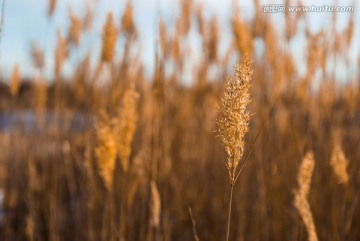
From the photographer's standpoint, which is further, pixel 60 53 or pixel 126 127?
pixel 60 53

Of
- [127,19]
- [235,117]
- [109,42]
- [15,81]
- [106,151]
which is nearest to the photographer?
[235,117]

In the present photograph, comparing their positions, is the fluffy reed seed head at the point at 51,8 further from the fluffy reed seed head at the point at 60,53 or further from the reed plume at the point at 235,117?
the reed plume at the point at 235,117

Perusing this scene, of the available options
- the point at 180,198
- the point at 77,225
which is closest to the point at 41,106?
the point at 77,225

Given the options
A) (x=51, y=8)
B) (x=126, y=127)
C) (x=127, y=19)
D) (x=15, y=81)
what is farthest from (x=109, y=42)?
(x=15, y=81)

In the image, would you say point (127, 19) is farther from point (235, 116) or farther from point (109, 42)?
point (235, 116)

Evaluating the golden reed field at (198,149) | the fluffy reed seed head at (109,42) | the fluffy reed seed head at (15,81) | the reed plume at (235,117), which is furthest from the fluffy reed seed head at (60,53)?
the reed plume at (235,117)

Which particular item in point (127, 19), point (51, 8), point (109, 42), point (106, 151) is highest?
point (51, 8)

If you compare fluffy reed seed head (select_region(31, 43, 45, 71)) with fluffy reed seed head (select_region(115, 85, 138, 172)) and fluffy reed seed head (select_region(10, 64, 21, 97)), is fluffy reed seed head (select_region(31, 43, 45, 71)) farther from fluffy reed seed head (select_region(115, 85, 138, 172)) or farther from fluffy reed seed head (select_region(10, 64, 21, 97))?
fluffy reed seed head (select_region(115, 85, 138, 172))

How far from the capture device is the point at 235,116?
60 cm

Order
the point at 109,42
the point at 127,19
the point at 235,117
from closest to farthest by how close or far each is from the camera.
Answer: the point at 235,117, the point at 109,42, the point at 127,19

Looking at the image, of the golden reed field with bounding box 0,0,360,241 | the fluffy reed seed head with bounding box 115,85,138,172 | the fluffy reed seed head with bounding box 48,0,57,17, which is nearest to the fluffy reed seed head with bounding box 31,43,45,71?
the golden reed field with bounding box 0,0,360,241

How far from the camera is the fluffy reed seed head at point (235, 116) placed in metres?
0.59

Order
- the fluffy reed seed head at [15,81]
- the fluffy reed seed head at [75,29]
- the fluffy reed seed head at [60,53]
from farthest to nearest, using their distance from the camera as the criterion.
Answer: the fluffy reed seed head at [15,81], the fluffy reed seed head at [75,29], the fluffy reed seed head at [60,53]

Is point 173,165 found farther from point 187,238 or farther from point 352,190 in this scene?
point 352,190
